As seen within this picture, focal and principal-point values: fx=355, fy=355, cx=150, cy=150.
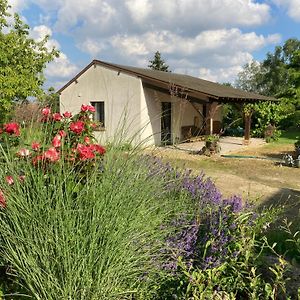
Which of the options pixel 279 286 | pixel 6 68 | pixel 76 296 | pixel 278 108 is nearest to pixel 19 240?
pixel 76 296

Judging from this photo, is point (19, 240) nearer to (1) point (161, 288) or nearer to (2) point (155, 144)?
(1) point (161, 288)

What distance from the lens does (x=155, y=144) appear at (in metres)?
3.02

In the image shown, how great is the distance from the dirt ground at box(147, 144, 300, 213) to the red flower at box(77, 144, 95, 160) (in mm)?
2907

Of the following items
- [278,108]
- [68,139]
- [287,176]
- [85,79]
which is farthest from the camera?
[278,108]

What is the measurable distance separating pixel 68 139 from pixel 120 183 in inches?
30.8

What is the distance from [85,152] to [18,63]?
43.1 feet

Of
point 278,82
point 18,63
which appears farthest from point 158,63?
point 18,63

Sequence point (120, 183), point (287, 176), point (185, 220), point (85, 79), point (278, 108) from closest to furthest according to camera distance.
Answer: point (120, 183) < point (185, 220) < point (287, 176) < point (85, 79) < point (278, 108)

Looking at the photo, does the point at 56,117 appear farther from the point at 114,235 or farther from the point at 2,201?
the point at 114,235

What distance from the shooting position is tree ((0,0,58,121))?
12.1 m

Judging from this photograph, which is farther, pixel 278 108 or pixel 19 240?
pixel 278 108

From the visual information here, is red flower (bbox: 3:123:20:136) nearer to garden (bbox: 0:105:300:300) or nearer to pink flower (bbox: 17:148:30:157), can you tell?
garden (bbox: 0:105:300:300)

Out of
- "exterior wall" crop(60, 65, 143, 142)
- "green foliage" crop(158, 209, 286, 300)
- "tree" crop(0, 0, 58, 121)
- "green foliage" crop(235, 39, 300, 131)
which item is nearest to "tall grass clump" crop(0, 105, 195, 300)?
"green foliage" crop(158, 209, 286, 300)

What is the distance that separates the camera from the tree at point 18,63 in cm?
1215
